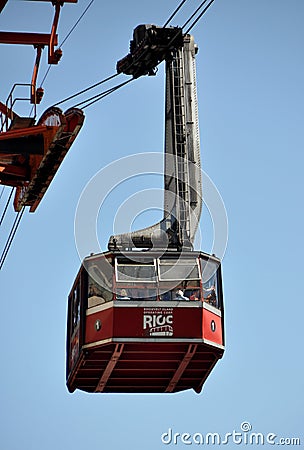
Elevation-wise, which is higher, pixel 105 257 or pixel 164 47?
pixel 164 47

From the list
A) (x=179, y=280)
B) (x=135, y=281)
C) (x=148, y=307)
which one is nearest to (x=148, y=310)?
(x=148, y=307)

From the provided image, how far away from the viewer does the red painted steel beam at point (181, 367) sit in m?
32.8

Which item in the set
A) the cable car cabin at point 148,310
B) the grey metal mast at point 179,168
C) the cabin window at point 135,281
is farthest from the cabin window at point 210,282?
the cabin window at point 135,281

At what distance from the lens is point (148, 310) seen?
32.0 metres

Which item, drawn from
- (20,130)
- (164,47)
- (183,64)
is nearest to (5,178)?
(20,130)

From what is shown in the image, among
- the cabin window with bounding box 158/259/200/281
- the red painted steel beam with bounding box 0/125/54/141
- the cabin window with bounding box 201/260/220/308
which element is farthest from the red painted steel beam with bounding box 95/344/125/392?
the red painted steel beam with bounding box 0/125/54/141

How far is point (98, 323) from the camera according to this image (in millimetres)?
32406

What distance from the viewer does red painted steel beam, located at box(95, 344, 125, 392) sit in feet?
107

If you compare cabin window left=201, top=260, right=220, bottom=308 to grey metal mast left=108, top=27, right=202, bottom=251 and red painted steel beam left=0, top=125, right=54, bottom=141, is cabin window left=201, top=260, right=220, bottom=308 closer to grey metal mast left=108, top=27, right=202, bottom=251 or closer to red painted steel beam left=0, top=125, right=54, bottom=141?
grey metal mast left=108, top=27, right=202, bottom=251

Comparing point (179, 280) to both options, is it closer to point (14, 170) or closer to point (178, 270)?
point (178, 270)

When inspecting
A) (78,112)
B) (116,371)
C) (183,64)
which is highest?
(183,64)

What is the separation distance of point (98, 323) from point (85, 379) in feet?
10.0

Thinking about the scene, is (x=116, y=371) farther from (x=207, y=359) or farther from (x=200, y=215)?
(x=200, y=215)

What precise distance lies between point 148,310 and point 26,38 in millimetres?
7118
